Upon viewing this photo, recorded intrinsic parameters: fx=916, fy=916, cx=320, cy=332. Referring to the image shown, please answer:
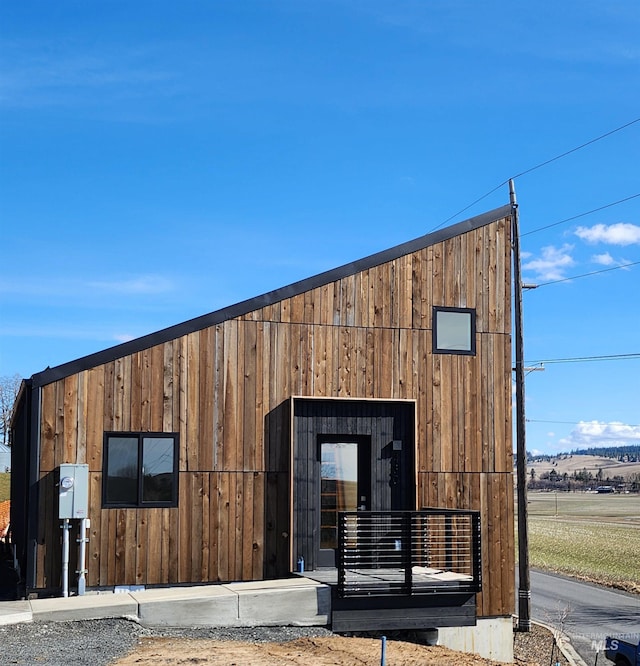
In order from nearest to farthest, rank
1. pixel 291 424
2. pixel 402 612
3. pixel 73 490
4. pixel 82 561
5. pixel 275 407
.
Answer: pixel 402 612, pixel 73 490, pixel 82 561, pixel 291 424, pixel 275 407

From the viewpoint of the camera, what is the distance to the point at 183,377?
13.6 meters

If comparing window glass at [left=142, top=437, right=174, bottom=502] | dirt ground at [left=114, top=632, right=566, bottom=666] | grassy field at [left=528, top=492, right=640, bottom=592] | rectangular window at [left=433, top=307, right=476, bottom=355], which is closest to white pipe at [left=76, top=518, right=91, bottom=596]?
window glass at [left=142, top=437, right=174, bottom=502]

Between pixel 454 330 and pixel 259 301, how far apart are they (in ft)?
11.2

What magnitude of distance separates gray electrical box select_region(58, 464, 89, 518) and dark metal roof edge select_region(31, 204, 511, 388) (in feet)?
4.28

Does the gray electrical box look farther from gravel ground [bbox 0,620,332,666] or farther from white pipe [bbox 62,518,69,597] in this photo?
gravel ground [bbox 0,620,332,666]

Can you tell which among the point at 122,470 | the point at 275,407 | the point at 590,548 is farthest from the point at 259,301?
the point at 590,548

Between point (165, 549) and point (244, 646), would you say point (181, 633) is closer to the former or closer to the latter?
point (244, 646)

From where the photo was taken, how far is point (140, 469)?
43.6ft

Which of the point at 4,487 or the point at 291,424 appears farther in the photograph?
the point at 4,487

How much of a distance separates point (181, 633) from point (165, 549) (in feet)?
7.57

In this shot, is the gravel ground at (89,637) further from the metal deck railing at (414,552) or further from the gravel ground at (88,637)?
the metal deck railing at (414,552)

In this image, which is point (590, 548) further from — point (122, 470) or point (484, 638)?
point (122, 470)

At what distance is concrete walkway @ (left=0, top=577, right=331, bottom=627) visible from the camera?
1106 cm

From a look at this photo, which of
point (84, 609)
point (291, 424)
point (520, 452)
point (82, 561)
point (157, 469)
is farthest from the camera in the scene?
point (520, 452)
